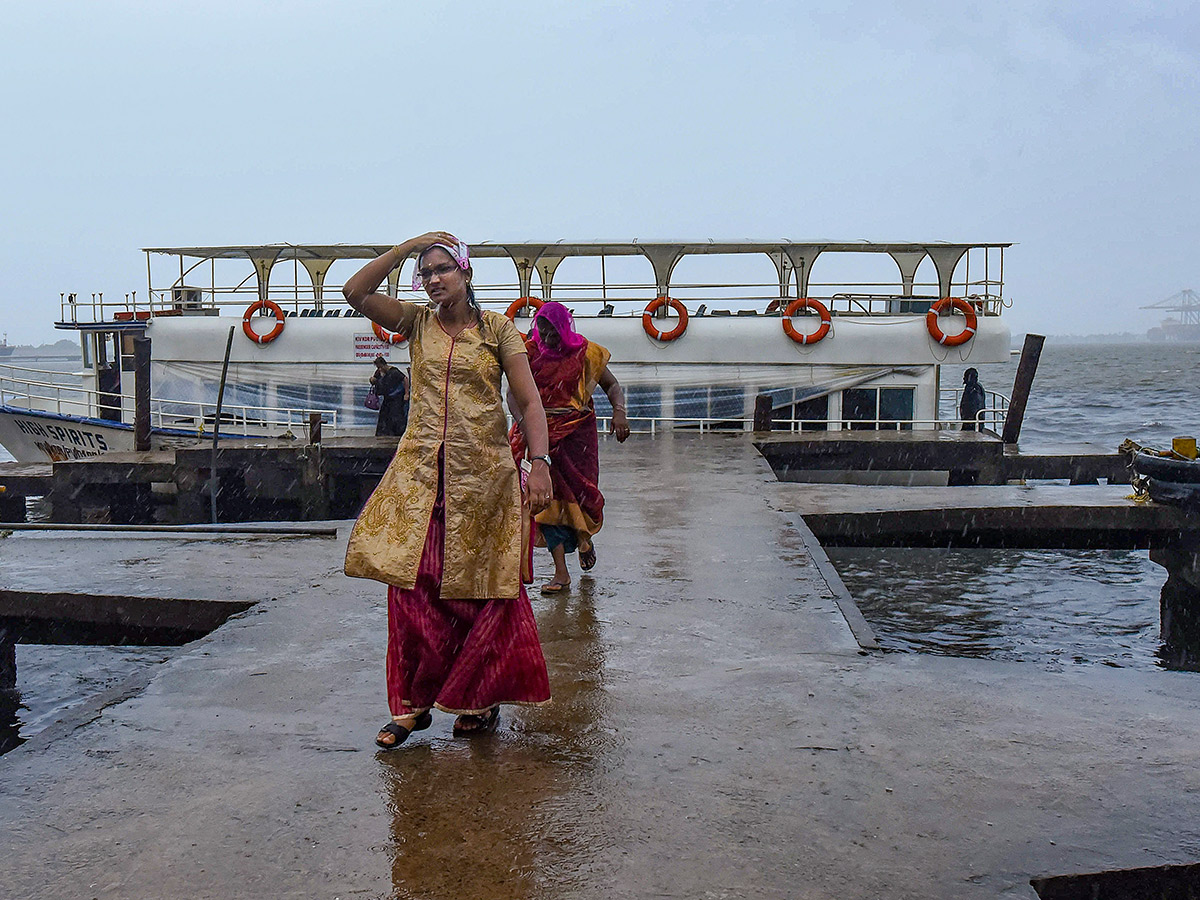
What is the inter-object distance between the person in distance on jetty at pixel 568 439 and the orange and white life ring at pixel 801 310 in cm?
1217

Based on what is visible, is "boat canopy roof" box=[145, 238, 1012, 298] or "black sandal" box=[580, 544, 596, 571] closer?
"black sandal" box=[580, 544, 596, 571]

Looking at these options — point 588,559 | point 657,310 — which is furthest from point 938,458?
point 588,559

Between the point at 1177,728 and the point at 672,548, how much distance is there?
4.13 m

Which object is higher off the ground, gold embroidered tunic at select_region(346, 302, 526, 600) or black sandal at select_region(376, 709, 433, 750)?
gold embroidered tunic at select_region(346, 302, 526, 600)

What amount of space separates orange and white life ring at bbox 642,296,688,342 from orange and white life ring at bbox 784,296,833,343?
1.70m

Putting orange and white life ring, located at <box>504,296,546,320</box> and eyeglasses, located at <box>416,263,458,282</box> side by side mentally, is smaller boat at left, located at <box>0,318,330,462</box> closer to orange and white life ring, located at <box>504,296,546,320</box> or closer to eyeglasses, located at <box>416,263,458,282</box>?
orange and white life ring, located at <box>504,296,546,320</box>

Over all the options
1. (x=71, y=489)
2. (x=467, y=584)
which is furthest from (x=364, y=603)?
(x=71, y=489)

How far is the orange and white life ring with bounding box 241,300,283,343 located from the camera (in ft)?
64.6

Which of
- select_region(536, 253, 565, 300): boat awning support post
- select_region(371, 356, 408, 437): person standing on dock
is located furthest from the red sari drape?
select_region(536, 253, 565, 300): boat awning support post

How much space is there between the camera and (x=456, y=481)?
3.95 m

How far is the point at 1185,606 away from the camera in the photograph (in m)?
10.7

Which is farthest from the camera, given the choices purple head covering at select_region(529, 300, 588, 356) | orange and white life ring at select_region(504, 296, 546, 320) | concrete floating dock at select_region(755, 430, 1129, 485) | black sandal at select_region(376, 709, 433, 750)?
orange and white life ring at select_region(504, 296, 546, 320)

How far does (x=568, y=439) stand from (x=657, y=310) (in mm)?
12392

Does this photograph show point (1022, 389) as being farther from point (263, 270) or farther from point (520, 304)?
point (263, 270)
